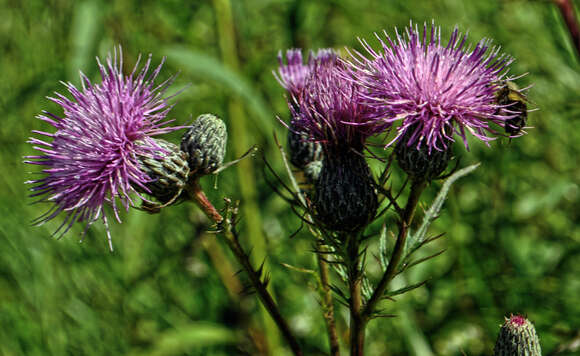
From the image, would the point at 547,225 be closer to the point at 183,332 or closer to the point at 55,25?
the point at 183,332

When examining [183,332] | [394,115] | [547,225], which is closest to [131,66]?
[183,332]

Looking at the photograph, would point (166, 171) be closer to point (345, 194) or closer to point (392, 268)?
point (345, 194)

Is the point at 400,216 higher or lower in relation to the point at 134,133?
lower

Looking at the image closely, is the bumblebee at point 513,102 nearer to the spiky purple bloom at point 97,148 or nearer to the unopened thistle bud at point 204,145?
the unopened thistle bud at point 204,145

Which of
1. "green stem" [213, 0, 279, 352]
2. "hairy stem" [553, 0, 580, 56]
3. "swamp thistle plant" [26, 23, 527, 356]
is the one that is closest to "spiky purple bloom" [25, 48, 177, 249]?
"swamp thistle plant" [26, 23, 527, 356]

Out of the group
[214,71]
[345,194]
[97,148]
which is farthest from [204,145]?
[214,71]

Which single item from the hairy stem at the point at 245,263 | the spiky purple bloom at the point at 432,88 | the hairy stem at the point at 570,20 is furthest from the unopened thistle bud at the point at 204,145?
the hairy stem at the point at 570,20

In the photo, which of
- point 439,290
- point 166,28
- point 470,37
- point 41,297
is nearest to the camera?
point 41,297
